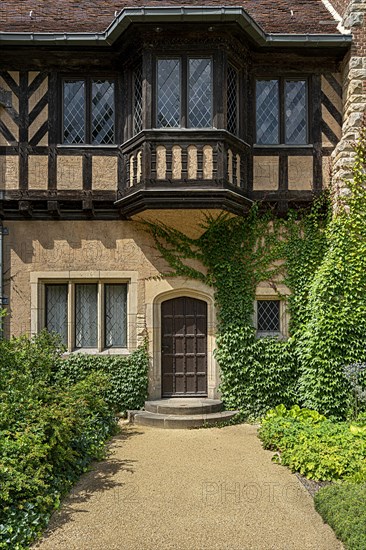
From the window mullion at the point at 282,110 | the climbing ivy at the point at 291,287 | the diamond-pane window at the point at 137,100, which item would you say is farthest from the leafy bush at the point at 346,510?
the diamond-pane window at the point at 137,100

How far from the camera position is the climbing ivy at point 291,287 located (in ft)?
27.3

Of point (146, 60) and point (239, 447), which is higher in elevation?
point (146, 60)

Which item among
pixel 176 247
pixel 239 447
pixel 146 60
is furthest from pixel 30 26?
pixel 239 447

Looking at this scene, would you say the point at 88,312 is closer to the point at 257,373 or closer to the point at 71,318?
the point at 71,318

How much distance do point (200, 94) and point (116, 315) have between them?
4.38 meters

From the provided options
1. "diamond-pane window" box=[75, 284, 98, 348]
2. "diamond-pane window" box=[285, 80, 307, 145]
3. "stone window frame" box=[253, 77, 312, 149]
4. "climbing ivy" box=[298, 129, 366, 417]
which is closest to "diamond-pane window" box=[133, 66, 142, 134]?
"stone window frame" box=[253, 77, 312, 149]

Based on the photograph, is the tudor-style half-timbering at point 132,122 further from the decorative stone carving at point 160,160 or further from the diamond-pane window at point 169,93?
the decorative stone carving at point 160,160

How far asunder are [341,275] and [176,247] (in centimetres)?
303

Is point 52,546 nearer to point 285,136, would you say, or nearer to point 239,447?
point 239,447

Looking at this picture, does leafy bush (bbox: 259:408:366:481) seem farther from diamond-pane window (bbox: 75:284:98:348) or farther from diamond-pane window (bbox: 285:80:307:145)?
diamond-pane window (bbox: 285:80:307:145)

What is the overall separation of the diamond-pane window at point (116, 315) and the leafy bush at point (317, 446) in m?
3.29

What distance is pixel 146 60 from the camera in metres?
8.34

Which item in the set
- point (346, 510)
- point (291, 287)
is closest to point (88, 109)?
point (291, 287)

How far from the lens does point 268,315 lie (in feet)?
30.7
